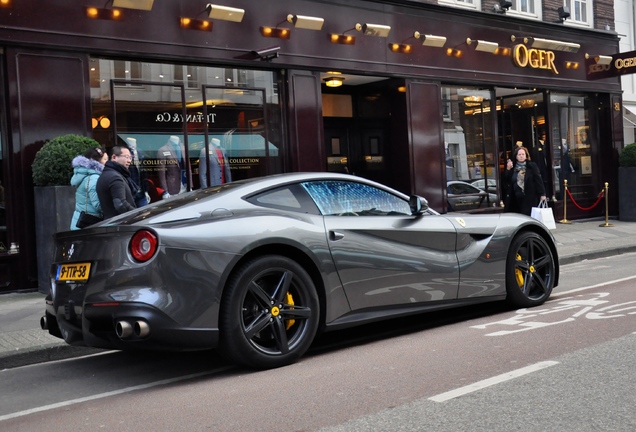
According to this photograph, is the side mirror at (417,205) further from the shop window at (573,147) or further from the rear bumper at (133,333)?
the shop window at (573,147)

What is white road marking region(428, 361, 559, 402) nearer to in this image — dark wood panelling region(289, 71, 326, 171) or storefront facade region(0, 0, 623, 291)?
storefront facade region(0, 0, 623, 291)

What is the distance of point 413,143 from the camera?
50.9 feet

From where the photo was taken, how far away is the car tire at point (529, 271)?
755cm

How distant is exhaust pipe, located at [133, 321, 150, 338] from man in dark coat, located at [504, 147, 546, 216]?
9.51m

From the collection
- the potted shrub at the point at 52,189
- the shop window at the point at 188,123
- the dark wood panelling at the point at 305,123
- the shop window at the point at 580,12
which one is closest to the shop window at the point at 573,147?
the shop window at the point at 580,12

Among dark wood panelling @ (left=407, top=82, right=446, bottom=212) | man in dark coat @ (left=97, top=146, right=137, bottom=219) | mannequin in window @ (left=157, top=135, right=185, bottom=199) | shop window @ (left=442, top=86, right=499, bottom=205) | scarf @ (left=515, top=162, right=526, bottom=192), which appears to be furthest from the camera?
shop window @ (left=442, top=86, right=499, bottom=205)

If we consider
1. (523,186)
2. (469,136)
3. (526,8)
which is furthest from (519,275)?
(526,8)

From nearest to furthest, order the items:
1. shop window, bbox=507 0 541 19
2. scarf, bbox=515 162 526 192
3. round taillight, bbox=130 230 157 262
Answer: round taillight, bbox=130 230 157 262
scarf, bbox=515 162 526 192
shop window, bbox=507 0 541 19

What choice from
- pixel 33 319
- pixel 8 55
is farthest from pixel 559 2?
pixel 33 319

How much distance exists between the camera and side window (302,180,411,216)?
20.9 feet

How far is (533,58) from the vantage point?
1800 centimetres

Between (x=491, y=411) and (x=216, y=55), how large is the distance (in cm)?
930

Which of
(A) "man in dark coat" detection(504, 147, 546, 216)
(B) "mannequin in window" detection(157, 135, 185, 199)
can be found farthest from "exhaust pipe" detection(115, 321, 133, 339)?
(A) "man in dark coat" detection(504, 147, 546, 216)

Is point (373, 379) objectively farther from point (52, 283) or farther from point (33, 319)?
point (33, 319)
